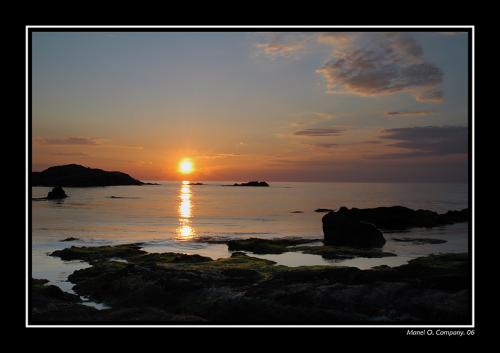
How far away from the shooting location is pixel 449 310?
74.3ft

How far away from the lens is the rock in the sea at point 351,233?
1980 inches

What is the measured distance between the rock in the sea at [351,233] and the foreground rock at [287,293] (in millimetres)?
16341

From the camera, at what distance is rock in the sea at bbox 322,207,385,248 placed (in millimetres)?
50281

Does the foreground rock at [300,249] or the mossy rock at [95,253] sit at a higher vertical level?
the mossy rock at [95,253]

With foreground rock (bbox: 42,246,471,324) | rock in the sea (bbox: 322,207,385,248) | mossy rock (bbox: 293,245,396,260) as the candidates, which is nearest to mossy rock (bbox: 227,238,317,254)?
mossy rock (bbox: 293,245,396,260)

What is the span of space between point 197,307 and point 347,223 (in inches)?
1200

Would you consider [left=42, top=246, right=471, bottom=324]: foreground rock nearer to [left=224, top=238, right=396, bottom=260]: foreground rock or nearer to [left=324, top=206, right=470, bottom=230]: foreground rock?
[left=224, top=238, right=396, bottom=260]: foreground rock

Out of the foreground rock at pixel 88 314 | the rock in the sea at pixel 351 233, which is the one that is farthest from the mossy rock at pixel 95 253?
the rock in the sea at pixel 351 233

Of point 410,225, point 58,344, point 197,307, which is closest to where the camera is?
point 58,344

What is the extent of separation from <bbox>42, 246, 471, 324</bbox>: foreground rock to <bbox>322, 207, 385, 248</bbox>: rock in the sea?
53.6 ft

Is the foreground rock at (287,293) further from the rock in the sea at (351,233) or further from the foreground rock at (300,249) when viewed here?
the rock in the sea at (351,233)
